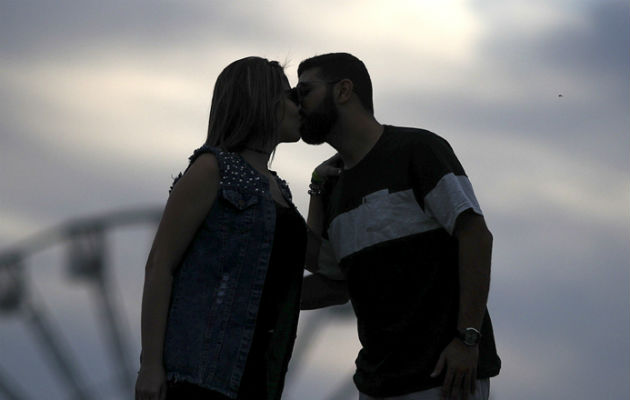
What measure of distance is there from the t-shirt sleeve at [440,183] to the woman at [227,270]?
80cm

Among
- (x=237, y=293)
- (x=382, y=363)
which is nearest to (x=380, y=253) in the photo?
(x=382, y=363)

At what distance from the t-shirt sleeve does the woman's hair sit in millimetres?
886

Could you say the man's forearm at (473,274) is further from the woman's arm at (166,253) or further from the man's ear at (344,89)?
the woman's arm at (166,253)

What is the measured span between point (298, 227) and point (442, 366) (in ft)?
3.22

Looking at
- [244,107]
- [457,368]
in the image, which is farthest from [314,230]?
[244,107]

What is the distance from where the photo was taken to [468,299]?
3939 millimetres

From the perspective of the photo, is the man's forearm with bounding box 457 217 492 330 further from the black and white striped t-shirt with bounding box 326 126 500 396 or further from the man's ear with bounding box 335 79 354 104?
the man's ear with bounding box 335 79 354 104

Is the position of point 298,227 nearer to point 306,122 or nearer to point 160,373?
point 160,373

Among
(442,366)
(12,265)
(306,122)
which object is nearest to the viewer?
(442,366)

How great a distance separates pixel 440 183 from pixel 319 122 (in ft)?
2.87

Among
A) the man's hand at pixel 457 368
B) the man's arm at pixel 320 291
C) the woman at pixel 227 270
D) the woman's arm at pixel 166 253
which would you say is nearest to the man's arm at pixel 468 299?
the man's hand at pixel 457 368

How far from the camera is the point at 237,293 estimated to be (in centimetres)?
327

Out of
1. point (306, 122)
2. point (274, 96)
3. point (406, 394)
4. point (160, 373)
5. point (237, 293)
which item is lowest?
point (406, 394)

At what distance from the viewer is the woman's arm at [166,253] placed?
3.16m
